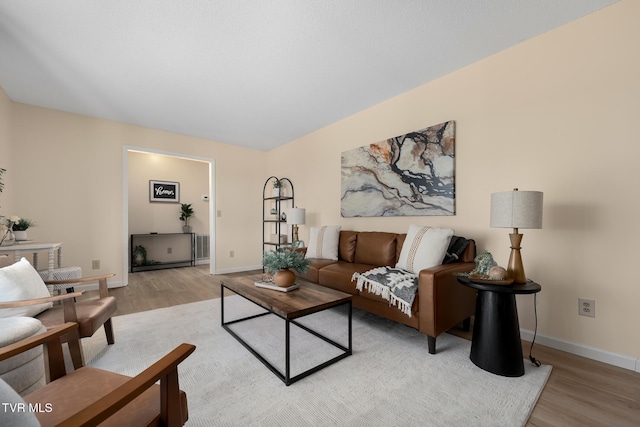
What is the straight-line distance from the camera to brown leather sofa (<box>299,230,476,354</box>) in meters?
1.93

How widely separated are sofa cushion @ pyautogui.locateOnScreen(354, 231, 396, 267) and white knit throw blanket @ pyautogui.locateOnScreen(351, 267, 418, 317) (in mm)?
433

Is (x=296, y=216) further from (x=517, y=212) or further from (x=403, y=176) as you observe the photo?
(x=517, y=212)

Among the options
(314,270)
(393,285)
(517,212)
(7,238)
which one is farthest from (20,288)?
(517,212)

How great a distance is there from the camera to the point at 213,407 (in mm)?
1412

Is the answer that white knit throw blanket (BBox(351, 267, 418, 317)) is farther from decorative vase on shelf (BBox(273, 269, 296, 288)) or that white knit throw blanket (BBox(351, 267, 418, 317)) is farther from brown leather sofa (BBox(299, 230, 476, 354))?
decorative vase on shelf (BBox(273, 269, 296, 288))

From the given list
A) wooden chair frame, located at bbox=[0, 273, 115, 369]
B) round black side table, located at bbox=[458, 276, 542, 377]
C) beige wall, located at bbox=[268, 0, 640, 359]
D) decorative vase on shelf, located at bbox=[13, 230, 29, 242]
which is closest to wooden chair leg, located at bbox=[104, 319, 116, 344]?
wooden chair frame, located at bbox=[0, 273, 115, 369]

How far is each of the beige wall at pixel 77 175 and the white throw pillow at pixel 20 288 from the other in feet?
7.77

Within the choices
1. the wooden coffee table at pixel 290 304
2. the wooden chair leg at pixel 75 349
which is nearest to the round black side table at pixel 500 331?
the wooden coffee table at pixel 290 304

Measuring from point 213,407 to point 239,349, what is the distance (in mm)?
623

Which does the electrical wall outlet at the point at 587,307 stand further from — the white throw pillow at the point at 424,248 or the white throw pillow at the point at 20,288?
the white throw pillow at the point at 20,288

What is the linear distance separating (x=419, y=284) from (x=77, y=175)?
4.62 m

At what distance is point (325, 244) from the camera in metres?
3.47

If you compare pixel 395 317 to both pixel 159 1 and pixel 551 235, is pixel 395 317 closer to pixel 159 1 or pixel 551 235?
pixel 551 235

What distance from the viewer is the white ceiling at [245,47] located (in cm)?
186
